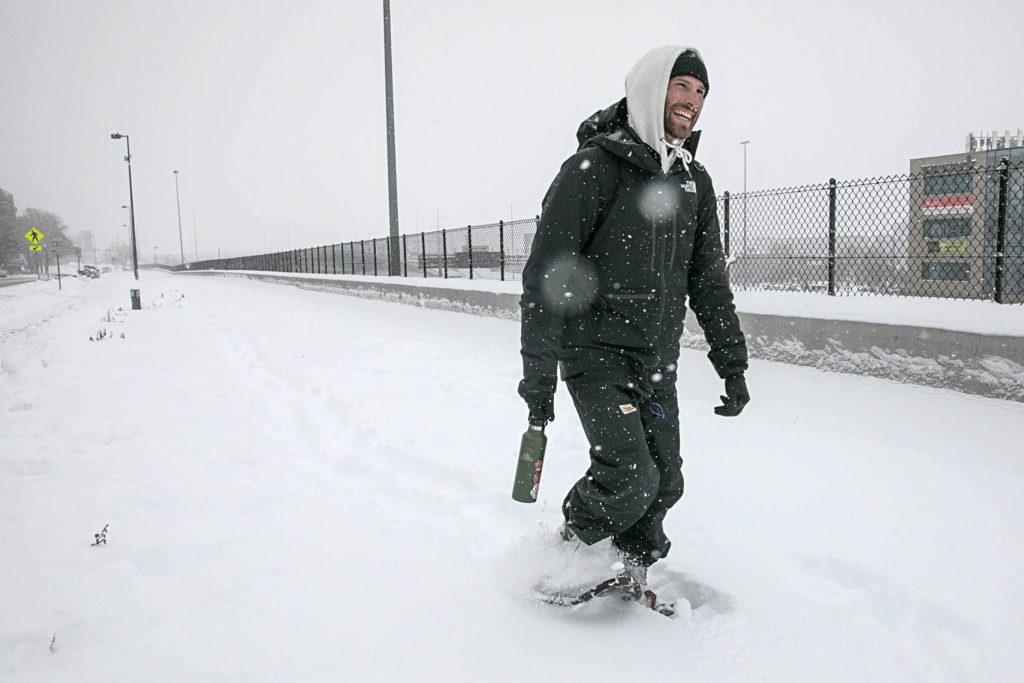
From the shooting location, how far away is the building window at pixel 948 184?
6.12 metres

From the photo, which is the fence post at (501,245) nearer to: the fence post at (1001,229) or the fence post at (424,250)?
the fence post at (424,250)

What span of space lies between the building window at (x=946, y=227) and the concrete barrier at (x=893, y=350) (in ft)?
9.80

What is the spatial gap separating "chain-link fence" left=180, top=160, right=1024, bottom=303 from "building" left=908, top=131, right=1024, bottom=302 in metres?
0.01

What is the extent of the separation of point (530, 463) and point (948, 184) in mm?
7003

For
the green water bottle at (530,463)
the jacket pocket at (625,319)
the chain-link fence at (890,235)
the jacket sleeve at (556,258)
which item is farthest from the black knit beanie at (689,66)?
the chain-link fence at (890,235)

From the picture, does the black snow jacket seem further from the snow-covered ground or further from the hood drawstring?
the snow-covered ground

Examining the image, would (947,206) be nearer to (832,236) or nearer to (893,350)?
(832,236)

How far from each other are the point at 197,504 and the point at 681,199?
2965 mm

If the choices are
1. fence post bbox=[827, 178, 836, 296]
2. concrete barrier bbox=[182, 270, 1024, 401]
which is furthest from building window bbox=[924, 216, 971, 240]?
concrete barrier bbox=[182, 270, 1024, 401]

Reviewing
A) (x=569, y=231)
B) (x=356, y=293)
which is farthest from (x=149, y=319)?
(x=569, y=231)

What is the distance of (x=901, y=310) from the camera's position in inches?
215

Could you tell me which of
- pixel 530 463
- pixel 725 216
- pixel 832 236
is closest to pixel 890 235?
pixel 832 236

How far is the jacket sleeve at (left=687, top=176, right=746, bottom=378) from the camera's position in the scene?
2.49 m

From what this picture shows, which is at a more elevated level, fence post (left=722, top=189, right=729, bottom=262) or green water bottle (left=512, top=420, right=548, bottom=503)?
fence post (left=722, top=189, right=729, bottom=262)
